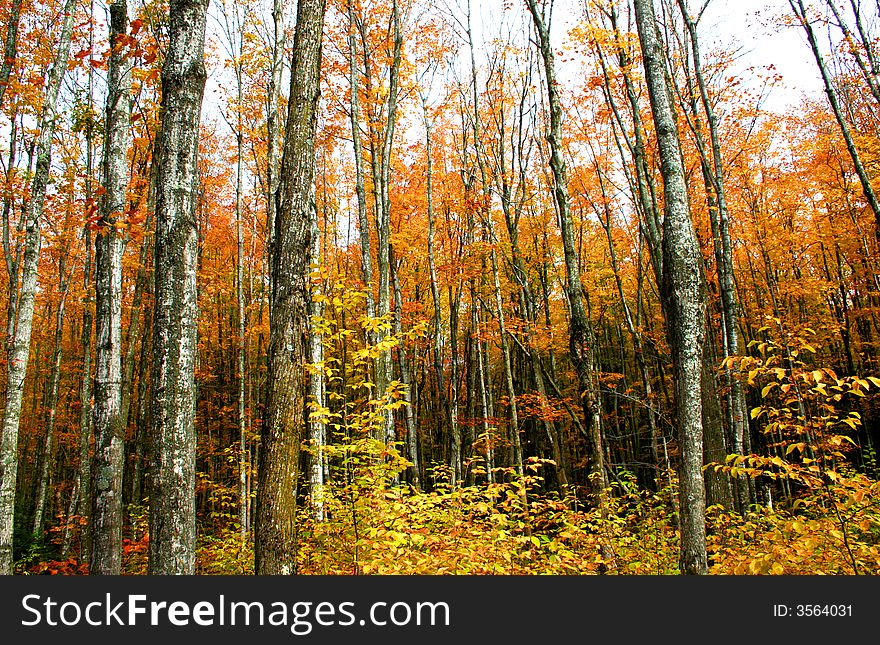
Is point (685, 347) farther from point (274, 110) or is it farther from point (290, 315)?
point (274, 110)

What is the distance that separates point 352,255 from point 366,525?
16494mm

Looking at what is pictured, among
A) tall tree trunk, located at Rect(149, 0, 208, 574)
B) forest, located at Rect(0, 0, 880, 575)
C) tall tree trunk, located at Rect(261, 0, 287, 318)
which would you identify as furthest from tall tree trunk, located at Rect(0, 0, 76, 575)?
tall tree trunk, located at Rect(149, 0, 208, 574)

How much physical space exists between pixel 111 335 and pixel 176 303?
69.2 inches

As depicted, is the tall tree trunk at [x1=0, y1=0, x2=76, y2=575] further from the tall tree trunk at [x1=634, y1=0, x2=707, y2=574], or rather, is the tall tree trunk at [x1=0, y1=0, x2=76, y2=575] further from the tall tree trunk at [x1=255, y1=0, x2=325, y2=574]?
the tall tree trunk at [x1=634, y1=0, x2=707, y2=574]

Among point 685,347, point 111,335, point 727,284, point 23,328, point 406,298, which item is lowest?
point 685,347

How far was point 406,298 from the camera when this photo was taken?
1919cm

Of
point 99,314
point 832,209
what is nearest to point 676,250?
point 99,314

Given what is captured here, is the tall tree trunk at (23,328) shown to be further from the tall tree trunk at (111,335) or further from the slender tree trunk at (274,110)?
the slender tree trunk at (274,110)

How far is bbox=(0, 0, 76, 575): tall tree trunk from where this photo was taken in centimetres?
565

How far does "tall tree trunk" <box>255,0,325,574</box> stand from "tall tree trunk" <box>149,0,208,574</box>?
732 millimetres

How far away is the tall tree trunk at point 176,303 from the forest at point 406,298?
0.02 metres

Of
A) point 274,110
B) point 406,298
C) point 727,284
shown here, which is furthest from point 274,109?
point 406,298

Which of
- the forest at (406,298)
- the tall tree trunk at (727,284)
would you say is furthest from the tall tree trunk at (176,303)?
the tall tree trunk at (727,284)
